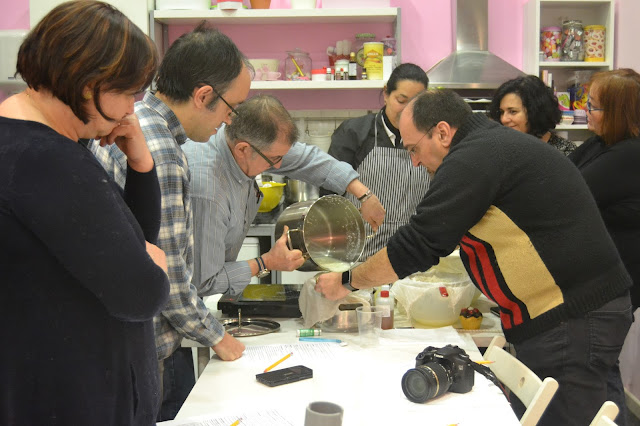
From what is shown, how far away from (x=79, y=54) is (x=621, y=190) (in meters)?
2.48

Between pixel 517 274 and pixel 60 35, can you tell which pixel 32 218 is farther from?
pixel 517 274

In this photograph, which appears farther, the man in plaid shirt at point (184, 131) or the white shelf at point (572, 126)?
the white shelf at point (572, 126)

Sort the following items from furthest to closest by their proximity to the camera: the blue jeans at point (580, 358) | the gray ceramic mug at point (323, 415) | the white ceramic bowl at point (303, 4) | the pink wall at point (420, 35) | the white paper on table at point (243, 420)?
the pink wall at point (420, 35) → the white ceramic bowl at point (303, 4) → the blue jeans at point (580, 358) → the white paper on table at point (243, 420) → the gray ceramic mug at point (323, 415)

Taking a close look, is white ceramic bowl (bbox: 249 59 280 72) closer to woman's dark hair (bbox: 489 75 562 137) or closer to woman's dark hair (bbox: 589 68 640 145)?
woman's dark hair (bbox: 489 75 562 137)

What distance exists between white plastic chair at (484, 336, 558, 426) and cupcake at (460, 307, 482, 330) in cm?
28

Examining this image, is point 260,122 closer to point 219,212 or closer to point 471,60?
point 219,212

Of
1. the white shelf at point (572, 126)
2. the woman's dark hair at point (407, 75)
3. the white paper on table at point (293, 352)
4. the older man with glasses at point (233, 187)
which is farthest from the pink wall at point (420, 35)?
the white paper on table at point (293, 352)

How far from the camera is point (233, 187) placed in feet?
7.55

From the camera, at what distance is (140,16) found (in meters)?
4.32

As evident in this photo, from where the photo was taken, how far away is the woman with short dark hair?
980mm

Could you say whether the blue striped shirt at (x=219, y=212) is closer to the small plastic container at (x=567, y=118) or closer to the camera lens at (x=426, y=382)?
the camera lens at (x=426, y=382)

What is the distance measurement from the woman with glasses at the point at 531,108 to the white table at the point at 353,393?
5.14 ft

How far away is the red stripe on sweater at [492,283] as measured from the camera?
203 centimetres

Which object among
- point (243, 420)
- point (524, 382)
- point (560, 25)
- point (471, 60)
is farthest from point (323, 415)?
point (560, 25)
